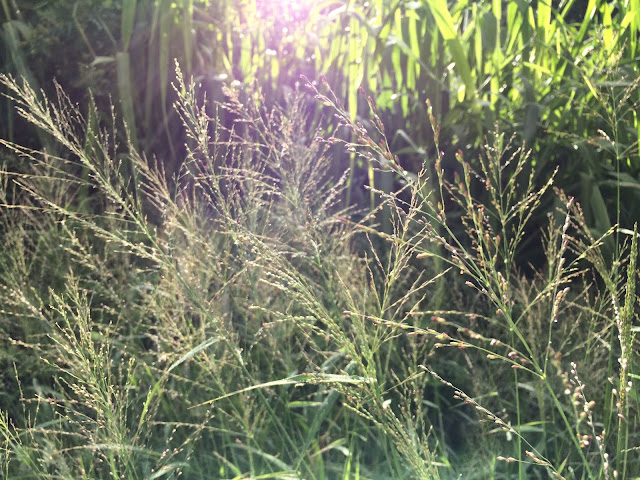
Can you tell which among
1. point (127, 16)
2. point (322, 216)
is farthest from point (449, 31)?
point (127, 16)

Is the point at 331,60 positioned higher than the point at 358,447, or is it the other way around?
the point at 331,60

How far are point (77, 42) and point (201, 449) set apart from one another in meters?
1.65

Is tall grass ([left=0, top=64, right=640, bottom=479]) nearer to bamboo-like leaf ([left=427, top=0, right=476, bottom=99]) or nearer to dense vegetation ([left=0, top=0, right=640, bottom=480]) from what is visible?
dense vegetation ([left=0, top=0, right=640, bottom=480])

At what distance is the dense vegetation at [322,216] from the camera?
65.4 inches

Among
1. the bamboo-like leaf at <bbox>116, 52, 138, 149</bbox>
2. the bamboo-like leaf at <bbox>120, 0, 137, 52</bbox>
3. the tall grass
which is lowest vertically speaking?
the tall grass

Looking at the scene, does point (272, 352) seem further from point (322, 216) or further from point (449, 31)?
point (449, 31)

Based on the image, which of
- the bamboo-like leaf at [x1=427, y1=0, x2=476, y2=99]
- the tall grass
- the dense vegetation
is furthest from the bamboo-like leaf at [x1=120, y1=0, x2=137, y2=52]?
the bamboo-like leaf at [x1=427, y1=0, x2=476, y2=99]

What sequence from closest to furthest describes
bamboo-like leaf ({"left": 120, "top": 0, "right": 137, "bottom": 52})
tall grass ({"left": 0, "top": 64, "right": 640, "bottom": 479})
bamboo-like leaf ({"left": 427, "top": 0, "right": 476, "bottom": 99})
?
tall grass ({"left": 0, "top": 64, "right": 640, "bottom": 479}) < bamboo-like leaf ({"left": 427, "top": 0, "right": 476, "bottom": 99}) < bamboo-like leaf ({"left": 120, "top": 0, "right": 137, "bottom": 52})

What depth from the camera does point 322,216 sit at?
1.67m

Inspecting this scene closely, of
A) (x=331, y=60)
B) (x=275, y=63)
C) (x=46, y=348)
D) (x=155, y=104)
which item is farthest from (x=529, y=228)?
(x=46, y=348)

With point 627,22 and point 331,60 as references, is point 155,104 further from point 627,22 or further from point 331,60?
point 627,22

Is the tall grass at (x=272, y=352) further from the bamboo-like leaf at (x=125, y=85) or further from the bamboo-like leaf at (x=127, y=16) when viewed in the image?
the bamboo-like leaf at (x=127, y=16)

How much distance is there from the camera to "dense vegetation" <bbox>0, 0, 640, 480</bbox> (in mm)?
1660

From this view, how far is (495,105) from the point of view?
7.76ft
